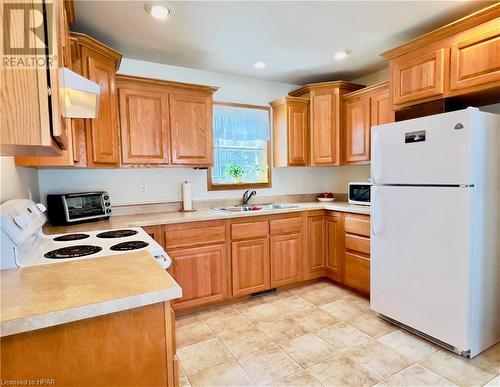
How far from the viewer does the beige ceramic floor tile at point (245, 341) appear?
2061 millimetres

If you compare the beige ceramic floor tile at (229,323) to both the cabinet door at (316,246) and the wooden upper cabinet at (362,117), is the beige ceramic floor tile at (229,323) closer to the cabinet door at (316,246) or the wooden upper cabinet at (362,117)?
the cabinet door at (316,246)

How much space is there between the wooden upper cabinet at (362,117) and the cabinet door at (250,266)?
1429mm

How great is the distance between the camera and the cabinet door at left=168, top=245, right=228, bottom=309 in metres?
2.52

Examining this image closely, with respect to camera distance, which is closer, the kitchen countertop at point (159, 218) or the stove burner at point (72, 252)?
the stove burner at point (72, 252)

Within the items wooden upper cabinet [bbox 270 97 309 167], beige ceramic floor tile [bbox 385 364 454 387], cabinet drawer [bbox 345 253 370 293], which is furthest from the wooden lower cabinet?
wooden upper cabinet [bbox 270 97 309 167]

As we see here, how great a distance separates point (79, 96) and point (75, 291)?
0.91 meters

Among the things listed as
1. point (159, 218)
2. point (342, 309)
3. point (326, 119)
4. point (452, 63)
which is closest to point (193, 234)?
point (159, 218)

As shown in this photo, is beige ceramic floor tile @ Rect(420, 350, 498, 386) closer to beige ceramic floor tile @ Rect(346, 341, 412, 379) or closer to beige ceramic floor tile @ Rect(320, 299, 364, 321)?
beige ceramic floor tile @ Rect(346, 341, 412, 379)

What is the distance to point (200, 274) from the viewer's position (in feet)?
8.55

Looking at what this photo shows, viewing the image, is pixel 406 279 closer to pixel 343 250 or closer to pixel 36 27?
pixel 343 250

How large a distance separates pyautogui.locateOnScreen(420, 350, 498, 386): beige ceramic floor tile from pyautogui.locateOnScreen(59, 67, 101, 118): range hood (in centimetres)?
251

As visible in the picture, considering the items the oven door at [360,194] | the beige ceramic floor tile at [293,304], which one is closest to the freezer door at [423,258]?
the beige ceramic floor tile at [293,304]

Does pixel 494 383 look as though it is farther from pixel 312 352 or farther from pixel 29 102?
pixel 29 102

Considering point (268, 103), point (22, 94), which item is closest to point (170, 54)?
point (268, 103)
